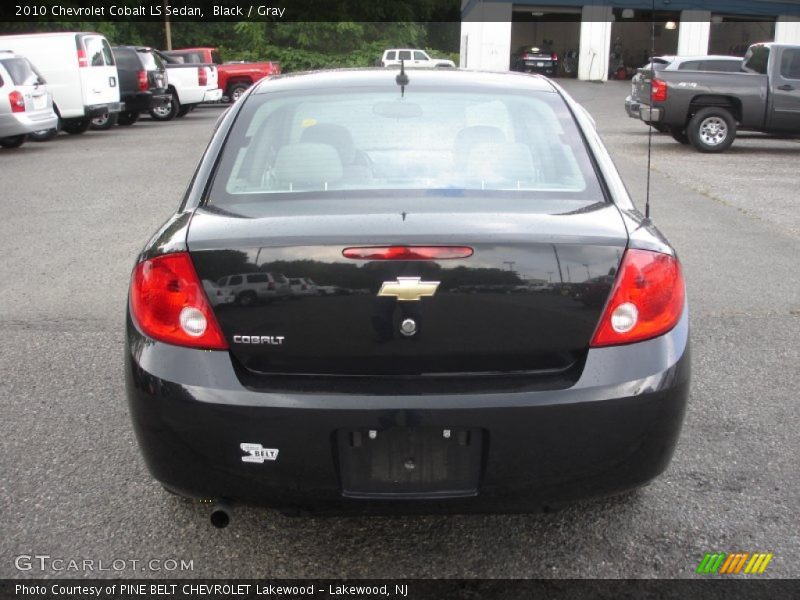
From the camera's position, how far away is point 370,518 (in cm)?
321

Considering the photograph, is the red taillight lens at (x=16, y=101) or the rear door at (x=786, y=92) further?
the rear door at (x=786, y=92)

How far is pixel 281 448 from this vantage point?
2.52m

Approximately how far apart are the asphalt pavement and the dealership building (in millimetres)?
39216

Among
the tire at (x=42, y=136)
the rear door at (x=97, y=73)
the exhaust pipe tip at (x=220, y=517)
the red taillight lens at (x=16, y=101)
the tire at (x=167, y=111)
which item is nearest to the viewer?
the exhaust pipe tip at (x=220, y=517)

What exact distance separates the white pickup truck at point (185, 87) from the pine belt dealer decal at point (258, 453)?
76.6ft

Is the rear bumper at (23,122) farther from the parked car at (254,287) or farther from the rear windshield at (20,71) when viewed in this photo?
the parked car at (254,287)

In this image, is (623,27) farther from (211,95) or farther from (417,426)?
(417,426)

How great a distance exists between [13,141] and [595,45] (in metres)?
34.9

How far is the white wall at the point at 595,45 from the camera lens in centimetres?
4544

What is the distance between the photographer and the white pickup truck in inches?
982

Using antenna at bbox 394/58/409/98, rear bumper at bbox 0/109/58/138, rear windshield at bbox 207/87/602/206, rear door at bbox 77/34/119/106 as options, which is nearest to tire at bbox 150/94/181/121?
rear door at bbox 77/34/119/106

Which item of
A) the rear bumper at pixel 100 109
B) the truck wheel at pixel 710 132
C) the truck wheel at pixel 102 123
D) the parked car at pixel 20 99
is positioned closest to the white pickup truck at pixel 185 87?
the truck wheel at pixel 102 123

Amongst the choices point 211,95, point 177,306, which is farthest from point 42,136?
point 177,306

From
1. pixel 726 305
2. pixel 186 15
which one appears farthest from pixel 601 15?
pixel 726 305
